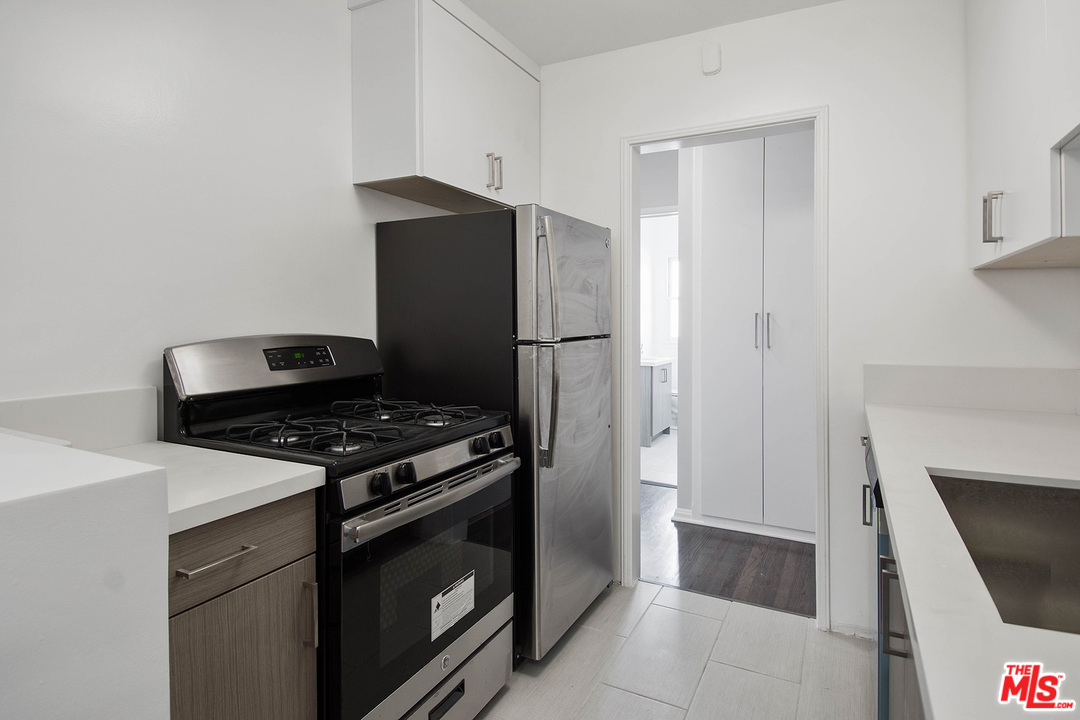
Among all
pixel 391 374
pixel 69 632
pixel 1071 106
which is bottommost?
pixel 69 632

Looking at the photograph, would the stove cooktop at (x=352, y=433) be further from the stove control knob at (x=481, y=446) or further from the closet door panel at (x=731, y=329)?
the closet door panel at (x=731, y=329)

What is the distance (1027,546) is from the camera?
123cm

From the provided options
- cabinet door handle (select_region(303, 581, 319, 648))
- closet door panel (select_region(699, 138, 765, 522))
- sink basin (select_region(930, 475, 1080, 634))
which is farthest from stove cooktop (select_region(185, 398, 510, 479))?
closet door panel (select_region(699, 138, 765, 522))

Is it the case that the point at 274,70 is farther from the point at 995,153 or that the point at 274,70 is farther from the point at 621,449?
the point at 995,153

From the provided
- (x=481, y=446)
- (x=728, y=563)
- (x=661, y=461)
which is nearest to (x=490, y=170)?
(x=481, y=446)

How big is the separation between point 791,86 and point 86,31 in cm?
230

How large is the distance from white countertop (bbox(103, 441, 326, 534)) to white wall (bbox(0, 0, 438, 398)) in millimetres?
278

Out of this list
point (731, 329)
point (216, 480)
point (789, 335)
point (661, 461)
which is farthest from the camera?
point (661, 461)

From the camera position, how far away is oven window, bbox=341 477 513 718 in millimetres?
1293


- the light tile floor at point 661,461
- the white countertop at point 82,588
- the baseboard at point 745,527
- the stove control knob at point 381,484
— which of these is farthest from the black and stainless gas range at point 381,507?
the light tile floor at point 661,461

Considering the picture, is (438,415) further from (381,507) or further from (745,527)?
(745,527)

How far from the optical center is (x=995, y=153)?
170 centimetres

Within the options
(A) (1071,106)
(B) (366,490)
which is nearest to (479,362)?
(B) (366,490)

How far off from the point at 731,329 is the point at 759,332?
153 mm
